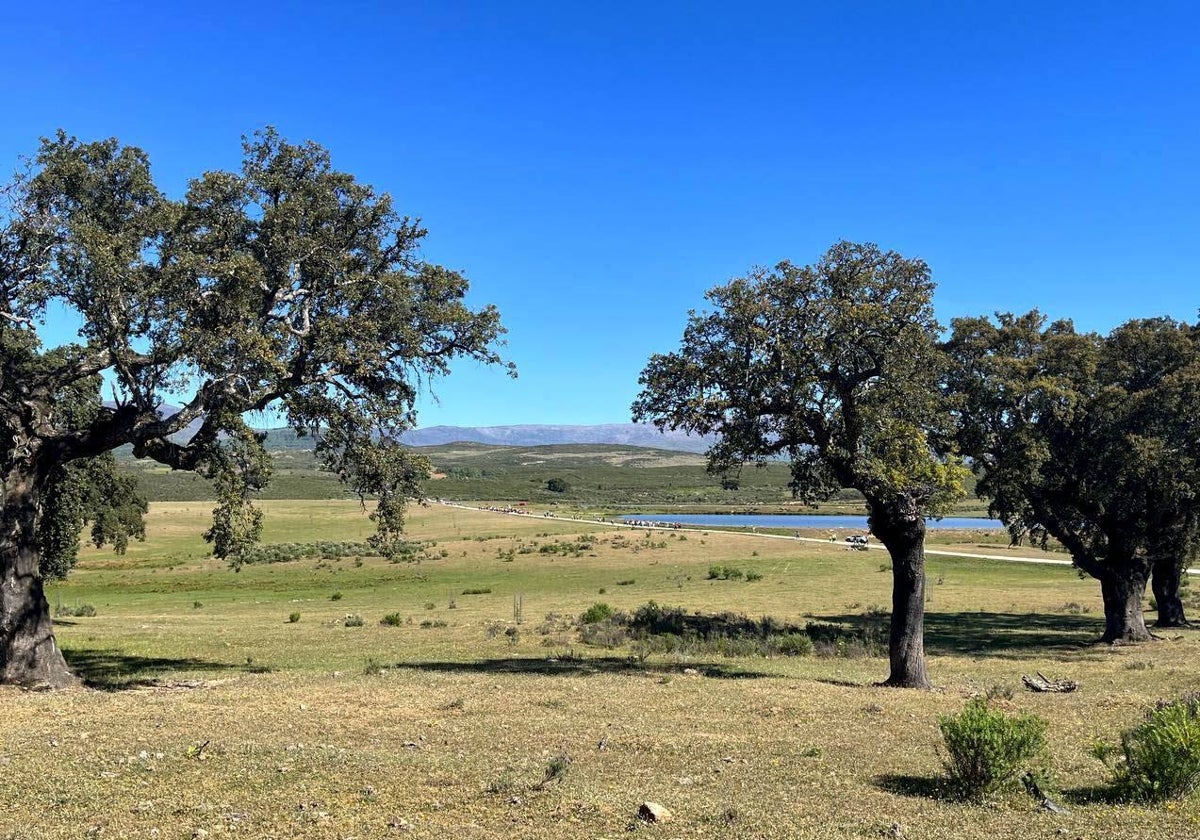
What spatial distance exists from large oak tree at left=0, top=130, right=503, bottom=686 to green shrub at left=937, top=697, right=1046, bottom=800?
1367cm

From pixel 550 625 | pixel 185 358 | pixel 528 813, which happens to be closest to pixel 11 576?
pixel 185 358

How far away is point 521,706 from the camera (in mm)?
15297

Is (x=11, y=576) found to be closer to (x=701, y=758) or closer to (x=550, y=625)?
(x=701, y=758)

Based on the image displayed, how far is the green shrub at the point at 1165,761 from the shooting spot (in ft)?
28.7

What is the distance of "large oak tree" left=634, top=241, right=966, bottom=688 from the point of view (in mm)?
18391

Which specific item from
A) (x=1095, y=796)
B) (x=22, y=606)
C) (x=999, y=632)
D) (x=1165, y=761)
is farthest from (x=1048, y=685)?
(x=22, y=606)

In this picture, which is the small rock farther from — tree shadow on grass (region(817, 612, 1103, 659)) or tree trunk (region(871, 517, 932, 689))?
tree shadow on grass (region(817, 612, 1103, 659))

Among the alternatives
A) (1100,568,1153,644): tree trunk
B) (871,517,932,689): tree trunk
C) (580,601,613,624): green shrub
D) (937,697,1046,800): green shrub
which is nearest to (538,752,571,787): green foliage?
(937,697,1046,800): green shrub

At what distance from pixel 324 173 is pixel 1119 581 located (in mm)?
31536

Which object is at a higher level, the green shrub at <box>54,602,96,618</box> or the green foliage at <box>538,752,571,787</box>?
the green foliage at <box>538,752,571,787</box>

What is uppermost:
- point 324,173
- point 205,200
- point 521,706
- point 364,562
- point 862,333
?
point 324,173

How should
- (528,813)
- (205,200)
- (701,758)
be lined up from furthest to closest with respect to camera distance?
1. (205,200)
2. (701,758)
3. (528,813)

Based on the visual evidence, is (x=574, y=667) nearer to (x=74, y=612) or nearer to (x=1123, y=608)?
(x=1123, y=608)

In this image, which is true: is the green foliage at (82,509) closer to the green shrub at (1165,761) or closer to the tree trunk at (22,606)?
the tree trunk at (22,606)
